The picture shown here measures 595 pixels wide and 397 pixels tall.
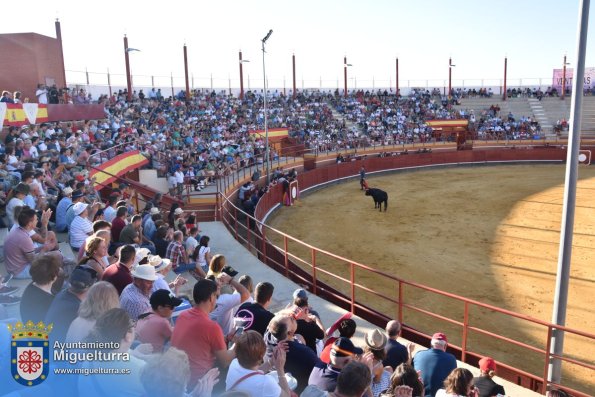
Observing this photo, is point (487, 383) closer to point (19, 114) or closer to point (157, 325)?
point (157, 325)

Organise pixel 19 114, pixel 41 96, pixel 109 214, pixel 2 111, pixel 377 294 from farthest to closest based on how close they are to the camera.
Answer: pixel 41 96, pixel 19 114, pixel 2 111, pixel 109 214, pixel 377 294

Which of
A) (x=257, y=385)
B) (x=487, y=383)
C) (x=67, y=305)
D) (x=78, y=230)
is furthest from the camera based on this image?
(x=78, y=230)

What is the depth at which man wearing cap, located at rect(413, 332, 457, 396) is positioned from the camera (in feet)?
15.8

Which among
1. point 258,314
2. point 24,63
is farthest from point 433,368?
point 24,63

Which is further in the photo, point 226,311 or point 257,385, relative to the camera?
point 226,311

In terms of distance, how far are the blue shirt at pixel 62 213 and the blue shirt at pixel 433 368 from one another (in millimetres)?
7092

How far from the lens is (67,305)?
4203 millimetres

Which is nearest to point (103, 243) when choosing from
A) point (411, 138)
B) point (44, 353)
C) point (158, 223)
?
point (44, 353)

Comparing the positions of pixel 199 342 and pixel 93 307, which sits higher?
pixel 93 307

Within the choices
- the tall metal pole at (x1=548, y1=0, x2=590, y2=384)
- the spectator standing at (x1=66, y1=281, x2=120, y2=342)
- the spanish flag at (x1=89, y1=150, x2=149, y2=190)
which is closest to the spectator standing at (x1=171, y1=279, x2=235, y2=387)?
the spectator standing at (x1=66, y1=281, x2=120, y2=342)

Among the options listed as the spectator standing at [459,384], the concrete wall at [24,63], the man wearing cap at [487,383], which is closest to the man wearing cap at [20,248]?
the spectator standing at [459,384]

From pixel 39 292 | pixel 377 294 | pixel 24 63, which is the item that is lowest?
pixel 377 294

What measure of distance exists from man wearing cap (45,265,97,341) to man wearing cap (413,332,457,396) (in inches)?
127

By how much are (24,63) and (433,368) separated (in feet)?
87.6
